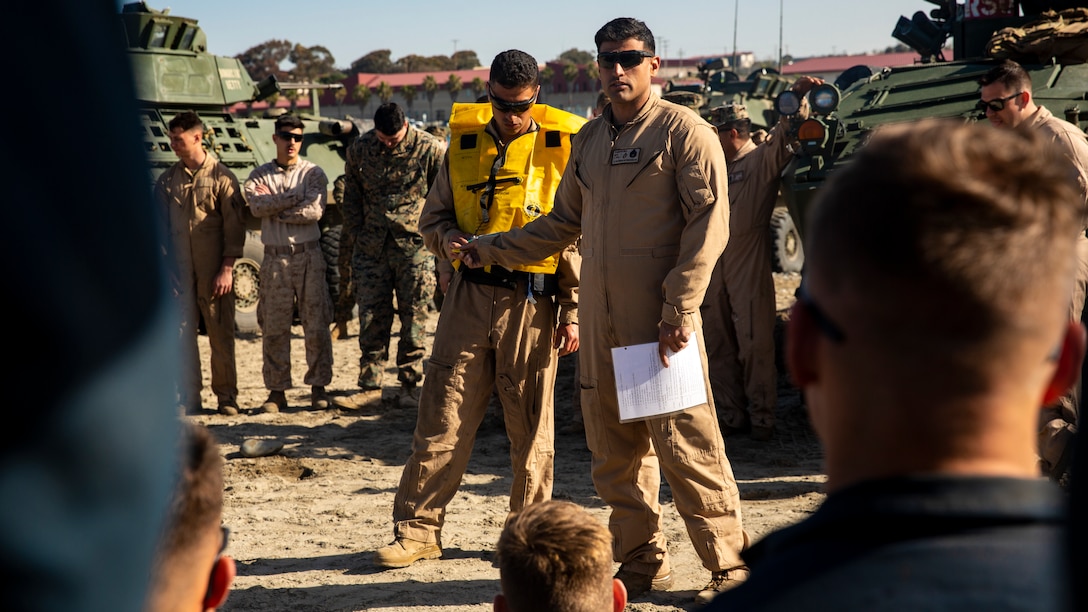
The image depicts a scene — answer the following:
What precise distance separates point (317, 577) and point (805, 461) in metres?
3.17

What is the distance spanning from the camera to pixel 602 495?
467 centimetres

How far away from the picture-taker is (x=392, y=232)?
846cm

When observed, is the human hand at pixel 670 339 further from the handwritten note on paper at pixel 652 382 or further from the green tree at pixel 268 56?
the green tree at pixel 268 56

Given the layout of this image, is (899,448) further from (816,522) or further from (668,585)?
(668,585)

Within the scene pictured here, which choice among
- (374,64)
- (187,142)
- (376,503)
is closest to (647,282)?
(376,503)

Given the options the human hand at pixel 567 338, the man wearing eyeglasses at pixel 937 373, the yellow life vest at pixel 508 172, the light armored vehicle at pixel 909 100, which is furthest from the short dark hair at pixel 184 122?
the man wearing eyeglasses at pixel 937 373

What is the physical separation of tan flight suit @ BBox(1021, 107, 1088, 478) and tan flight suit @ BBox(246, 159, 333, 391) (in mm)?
5173

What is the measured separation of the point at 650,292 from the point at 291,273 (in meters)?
4.76

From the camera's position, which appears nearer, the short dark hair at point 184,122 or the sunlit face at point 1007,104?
the sunlit face at point 1007,104

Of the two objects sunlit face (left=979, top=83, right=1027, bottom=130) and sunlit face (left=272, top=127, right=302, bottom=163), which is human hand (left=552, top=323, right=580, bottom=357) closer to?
sunlit face (left=979, top=83, right=1027, bottom=130)

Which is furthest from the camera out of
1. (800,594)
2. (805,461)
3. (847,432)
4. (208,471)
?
(805,461)

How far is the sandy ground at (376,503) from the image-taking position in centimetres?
477

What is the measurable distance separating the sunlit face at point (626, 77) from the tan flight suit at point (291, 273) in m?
4.39

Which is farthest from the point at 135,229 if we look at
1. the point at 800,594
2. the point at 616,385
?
the point at 616,385
